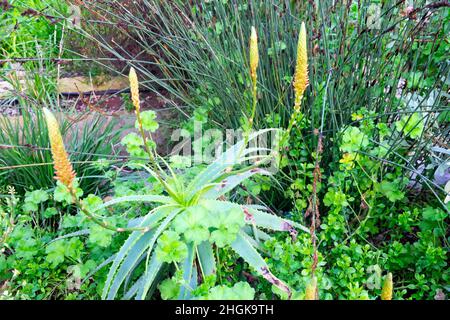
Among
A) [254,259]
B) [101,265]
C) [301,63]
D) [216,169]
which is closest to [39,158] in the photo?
[101,265]

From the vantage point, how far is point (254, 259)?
4.59 ft

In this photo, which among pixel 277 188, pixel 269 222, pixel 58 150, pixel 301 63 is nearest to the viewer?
pixel 58 150

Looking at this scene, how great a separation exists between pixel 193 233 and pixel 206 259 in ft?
0.60

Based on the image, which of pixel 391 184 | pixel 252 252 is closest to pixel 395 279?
pixel 391 184

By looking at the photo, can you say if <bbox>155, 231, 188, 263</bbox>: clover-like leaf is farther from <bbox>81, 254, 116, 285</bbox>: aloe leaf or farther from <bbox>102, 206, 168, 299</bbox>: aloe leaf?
<bbox>81, 254, 116, 285</bbox>: aloe leaf

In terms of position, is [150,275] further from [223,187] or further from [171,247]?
[223,187]

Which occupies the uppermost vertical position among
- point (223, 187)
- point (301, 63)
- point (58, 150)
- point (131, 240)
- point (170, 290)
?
point (301, 63)

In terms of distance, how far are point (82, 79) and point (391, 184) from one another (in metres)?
2.58

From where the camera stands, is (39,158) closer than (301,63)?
No

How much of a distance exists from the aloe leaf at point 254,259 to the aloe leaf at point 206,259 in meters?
0.08

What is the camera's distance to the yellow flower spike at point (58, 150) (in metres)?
0.96

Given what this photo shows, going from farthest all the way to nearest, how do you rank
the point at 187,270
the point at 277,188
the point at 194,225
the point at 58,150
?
the point at 277,188 → the point at 187,270 → the point at 194,225 → the point at 58,150

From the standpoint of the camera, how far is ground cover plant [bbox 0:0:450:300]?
1409 millimetres
